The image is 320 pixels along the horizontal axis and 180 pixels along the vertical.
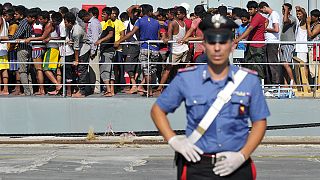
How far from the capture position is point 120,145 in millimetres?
15227

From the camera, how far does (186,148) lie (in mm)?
5344

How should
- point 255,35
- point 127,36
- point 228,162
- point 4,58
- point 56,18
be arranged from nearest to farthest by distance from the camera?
point 228,162, point 255,35, point 127,36, point 4,58, point 56,18

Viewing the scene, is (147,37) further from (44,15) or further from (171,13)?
(44,15)

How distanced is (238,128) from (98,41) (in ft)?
36.2

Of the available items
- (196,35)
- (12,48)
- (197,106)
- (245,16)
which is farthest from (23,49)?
(197,106)

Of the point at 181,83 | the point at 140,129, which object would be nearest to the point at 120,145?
the point at 140,129

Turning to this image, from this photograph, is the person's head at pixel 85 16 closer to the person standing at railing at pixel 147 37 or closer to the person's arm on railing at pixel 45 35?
the person's arm on railing at pixel 45 35

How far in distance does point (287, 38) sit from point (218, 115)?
1164cm

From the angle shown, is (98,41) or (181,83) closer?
(181,83)

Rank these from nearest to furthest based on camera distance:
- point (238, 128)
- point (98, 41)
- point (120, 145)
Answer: point (238, 128)
point (120, 145)
point (98, 41)

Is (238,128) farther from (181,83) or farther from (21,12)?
(21,12)

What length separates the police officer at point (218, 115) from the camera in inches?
211

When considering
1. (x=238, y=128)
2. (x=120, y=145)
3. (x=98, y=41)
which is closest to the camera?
(x=238, y=128)

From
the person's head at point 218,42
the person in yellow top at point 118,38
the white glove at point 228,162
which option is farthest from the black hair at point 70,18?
the white glove at point 228,162
